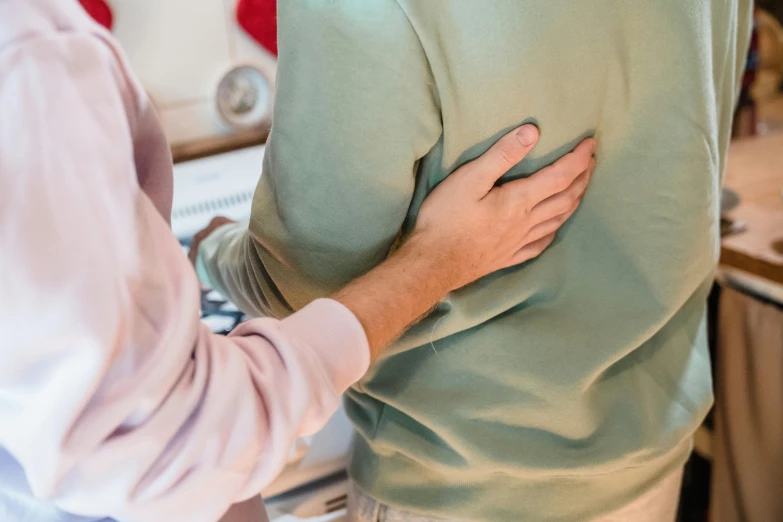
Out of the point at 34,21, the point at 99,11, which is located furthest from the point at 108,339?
the point at 99,11

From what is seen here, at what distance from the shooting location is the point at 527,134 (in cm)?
48

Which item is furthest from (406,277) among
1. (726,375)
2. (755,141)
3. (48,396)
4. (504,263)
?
(755,141)

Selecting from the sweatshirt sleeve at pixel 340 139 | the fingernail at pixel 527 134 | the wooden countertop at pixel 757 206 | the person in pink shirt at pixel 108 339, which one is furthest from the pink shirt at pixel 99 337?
the wooden countertop at pixel 757 206

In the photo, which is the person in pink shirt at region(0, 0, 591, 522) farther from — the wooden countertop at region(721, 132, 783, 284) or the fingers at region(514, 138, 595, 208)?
the wooden countertop at region(721, 132, 783, 284)

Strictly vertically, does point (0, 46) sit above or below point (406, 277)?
above

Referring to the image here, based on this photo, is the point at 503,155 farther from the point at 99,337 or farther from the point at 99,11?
the point at 99,11

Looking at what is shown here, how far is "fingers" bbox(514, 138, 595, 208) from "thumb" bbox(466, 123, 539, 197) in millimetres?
34

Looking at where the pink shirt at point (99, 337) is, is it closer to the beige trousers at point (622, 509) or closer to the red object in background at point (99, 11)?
the beige trousers at point (622, 509)

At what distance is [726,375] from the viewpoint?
101 cm

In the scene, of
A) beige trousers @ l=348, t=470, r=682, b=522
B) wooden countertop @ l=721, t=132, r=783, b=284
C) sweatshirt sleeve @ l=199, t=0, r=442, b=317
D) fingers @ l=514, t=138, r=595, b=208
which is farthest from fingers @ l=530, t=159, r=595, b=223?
wooden countertop @ l=721, t=132, r=783, b=284

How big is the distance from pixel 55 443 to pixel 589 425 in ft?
1.53

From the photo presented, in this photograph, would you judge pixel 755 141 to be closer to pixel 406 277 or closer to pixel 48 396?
pixel 406 277

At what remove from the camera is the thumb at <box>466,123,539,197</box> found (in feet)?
1.57

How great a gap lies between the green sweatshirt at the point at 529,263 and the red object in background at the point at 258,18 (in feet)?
1.99
